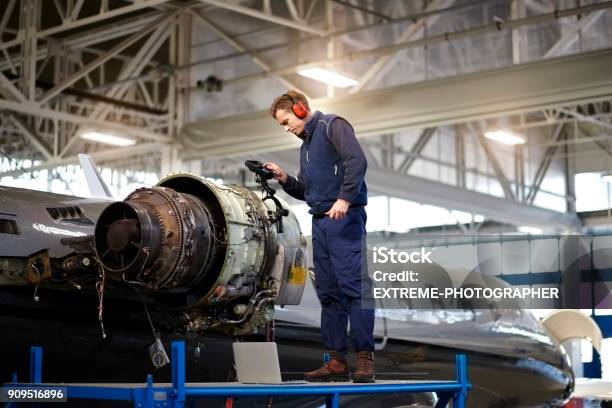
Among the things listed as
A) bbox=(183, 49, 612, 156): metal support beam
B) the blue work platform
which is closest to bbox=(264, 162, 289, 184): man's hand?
the blue work platform

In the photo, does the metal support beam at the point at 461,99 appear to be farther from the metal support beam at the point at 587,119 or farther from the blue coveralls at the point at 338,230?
the blue coveralls at the point at 338,230

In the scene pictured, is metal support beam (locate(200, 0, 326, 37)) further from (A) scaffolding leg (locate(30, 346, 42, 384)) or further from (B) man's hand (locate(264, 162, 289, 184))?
(A) scaffolding leg (locate(30, 346, 42, 384))

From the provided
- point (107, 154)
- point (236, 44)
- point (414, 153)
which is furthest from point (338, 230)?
point (414, 153)

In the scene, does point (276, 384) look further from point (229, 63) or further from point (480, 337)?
point (229, 63)

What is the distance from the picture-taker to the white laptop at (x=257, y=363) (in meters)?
5.87

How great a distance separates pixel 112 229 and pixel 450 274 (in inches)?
263

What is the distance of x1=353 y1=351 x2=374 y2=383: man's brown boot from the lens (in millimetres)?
6309

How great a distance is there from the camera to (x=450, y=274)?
1220 centimetres

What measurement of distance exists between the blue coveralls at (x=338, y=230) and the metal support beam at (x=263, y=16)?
9544 millimetres

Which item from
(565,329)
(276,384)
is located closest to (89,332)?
(276,384)

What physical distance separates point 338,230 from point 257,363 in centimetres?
118

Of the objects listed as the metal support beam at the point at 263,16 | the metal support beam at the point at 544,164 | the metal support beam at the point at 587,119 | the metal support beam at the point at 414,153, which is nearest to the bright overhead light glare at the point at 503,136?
the metal support beam at the point at 587,119

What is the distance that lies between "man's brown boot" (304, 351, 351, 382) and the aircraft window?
2.43 meters

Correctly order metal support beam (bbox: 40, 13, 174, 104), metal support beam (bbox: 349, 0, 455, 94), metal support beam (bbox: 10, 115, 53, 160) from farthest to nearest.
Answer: metal support beam (bbox: 10, 115, 53, 160) < metal support beam (bbox: 40, 13, 174, 104) < metal support beam (bbox: 349, 0, 455, 94)
